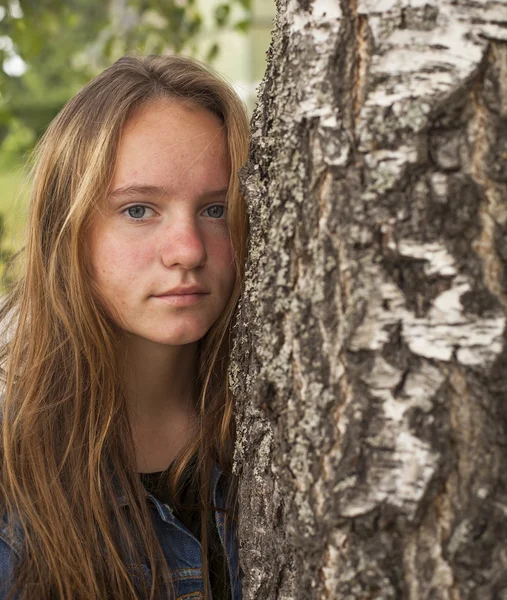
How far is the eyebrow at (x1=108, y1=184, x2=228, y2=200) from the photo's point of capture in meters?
1.87

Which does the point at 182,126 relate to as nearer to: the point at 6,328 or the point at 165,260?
the point at 165,260

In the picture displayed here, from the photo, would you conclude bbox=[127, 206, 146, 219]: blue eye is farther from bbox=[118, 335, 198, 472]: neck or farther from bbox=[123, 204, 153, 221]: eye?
bbox=[118, 335, 198, 472]: neck

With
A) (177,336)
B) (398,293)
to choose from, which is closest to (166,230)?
(177,336)

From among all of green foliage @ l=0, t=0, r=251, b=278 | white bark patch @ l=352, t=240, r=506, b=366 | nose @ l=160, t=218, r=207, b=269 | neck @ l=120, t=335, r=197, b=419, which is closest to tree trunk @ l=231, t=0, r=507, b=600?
white bark patch @ l=352, t=240, r=506, b=366

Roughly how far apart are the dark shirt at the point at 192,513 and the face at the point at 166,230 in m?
0.47

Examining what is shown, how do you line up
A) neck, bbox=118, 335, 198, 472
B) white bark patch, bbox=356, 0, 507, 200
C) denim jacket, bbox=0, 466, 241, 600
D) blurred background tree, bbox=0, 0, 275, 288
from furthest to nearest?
1. blurred background tree, bbox=0, 0, 275, 288
2. neck, bbox=118, 335, 198, 472
3. denim jacket, bbox=0, 466, 241, 600
4. white bark patch, bbox=356, 0, 507, 200

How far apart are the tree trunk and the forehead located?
624 millimetres

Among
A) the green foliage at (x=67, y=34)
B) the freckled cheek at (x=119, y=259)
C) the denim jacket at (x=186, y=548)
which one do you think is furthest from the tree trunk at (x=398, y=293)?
the green foliage at (x=67, y=34)

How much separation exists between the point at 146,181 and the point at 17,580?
102cm

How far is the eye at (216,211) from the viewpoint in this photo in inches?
76.7

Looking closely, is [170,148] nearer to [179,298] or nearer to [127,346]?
[179,298]

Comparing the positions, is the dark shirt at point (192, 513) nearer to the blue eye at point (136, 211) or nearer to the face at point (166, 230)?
the face at point (166, 230)

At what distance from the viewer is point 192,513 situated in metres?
2.23

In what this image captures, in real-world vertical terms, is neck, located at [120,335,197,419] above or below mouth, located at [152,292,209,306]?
below
